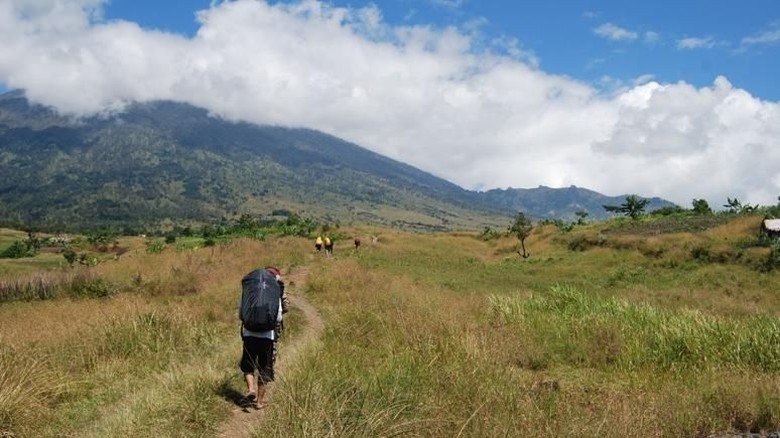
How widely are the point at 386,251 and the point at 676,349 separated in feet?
108

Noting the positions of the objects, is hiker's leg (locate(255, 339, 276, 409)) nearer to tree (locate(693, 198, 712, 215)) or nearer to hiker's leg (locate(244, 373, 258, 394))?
hiker's leg (locate(244, 373, 258, 394))

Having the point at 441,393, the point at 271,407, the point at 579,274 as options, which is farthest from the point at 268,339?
the point at 579,274

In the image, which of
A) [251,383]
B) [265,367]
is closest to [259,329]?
[265,367]

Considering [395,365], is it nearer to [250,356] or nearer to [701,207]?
[250,356]

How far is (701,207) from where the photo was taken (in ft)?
187

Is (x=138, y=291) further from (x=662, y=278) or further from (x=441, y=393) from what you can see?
(x=662, y=278)

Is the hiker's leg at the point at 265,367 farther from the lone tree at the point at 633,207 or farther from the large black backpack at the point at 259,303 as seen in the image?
the lone tree at the point at 633,207

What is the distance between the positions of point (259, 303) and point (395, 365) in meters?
2.23

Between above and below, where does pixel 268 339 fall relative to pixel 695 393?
above

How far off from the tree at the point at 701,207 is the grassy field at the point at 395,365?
34.9 meters

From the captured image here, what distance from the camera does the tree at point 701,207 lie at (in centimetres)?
5572

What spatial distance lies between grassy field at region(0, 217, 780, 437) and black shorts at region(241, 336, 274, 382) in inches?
19.0

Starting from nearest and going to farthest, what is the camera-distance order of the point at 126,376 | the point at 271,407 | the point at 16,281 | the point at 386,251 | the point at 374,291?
the point at 271,407 < the point at 126,376 < the point at 374,291 < the point at 16,281 < the point at 386,251

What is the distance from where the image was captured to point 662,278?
3216 cm
